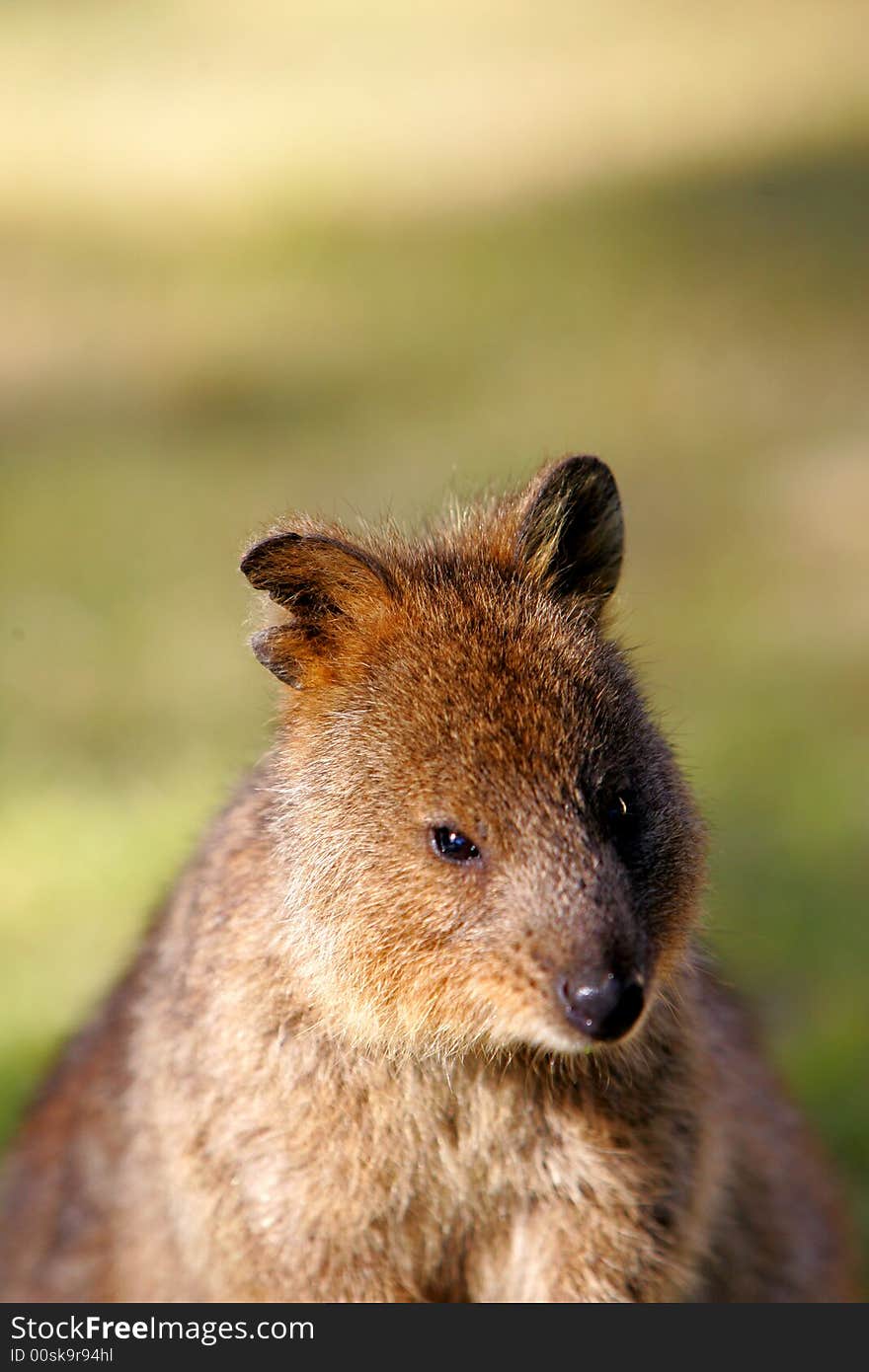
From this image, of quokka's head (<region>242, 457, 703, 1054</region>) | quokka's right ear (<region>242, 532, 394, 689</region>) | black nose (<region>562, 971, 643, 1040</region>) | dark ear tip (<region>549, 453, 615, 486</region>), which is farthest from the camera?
dark ear tip (<region>549, 453, 615, 486</region>)

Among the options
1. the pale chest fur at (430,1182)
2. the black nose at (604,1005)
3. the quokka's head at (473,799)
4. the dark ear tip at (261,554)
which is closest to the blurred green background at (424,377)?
the quokka's head at (473,799)

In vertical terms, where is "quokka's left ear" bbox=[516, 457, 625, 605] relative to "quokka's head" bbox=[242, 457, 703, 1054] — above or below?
above

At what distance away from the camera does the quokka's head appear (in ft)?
13.5

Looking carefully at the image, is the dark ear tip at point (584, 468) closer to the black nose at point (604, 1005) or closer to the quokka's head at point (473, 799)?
the quokka's head at point (473, 799)

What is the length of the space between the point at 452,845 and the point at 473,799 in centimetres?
12

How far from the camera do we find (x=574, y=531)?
15.8ft

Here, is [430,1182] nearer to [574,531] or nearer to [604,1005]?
[604,1005]

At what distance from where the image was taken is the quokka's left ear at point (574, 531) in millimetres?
4656

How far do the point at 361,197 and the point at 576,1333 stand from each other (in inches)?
701

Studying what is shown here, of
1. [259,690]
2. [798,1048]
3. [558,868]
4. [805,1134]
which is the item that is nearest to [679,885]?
[558,868]

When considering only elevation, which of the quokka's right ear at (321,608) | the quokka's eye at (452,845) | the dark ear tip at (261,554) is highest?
the dark ear tip at (261,554)

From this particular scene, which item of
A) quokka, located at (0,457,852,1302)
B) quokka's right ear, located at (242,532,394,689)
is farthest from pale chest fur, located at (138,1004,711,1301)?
quokka's right ear, located at (242,532,394,689)

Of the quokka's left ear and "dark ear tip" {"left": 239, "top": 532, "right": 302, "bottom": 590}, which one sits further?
the quokka's left ear

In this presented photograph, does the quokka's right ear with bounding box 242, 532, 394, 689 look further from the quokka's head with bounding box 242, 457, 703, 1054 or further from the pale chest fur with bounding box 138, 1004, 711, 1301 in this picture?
the pale chest fur with bounding box 138, 1004, 711, 1301
